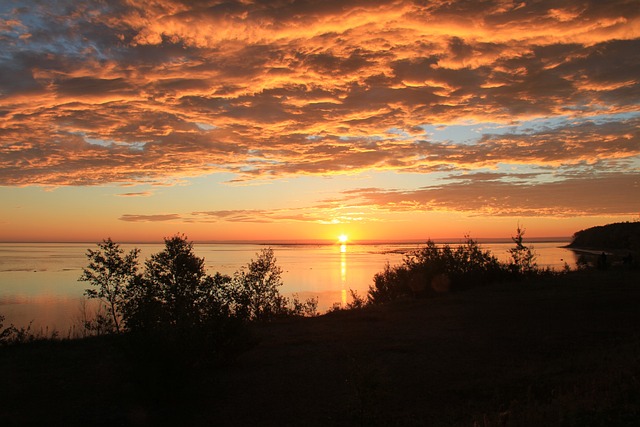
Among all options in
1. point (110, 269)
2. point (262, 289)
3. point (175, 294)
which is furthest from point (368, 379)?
point (262, 289)

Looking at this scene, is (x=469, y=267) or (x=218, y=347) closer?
(x=218, y=347)

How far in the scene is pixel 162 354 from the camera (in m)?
9.23

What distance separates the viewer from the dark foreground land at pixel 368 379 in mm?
7555

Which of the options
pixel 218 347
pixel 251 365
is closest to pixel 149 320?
pixel 218 347

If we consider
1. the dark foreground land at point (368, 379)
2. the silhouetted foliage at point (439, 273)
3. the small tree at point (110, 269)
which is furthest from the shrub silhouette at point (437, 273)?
the small tree at point (110, 269)

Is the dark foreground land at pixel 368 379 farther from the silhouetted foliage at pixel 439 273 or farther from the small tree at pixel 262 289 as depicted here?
the silhouetted foliage at pixel 439 273

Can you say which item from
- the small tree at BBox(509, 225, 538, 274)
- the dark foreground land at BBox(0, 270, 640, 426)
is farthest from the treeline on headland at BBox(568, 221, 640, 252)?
the dark foreground land at BBox(0, 270, 640, 426)

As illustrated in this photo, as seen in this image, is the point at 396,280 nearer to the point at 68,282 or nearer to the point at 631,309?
the point at 631,309

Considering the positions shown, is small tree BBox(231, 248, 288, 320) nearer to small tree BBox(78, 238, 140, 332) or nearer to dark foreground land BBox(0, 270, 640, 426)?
small tree BBox(78, 238, 140, 332)

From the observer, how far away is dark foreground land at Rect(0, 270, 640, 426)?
7555 mm

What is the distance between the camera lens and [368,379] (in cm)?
726

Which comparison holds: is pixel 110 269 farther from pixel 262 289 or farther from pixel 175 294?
pixel 262 289

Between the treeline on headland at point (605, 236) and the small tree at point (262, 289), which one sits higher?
the treeline on headland at point (605, 236)

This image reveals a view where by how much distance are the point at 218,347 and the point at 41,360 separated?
168 inches
